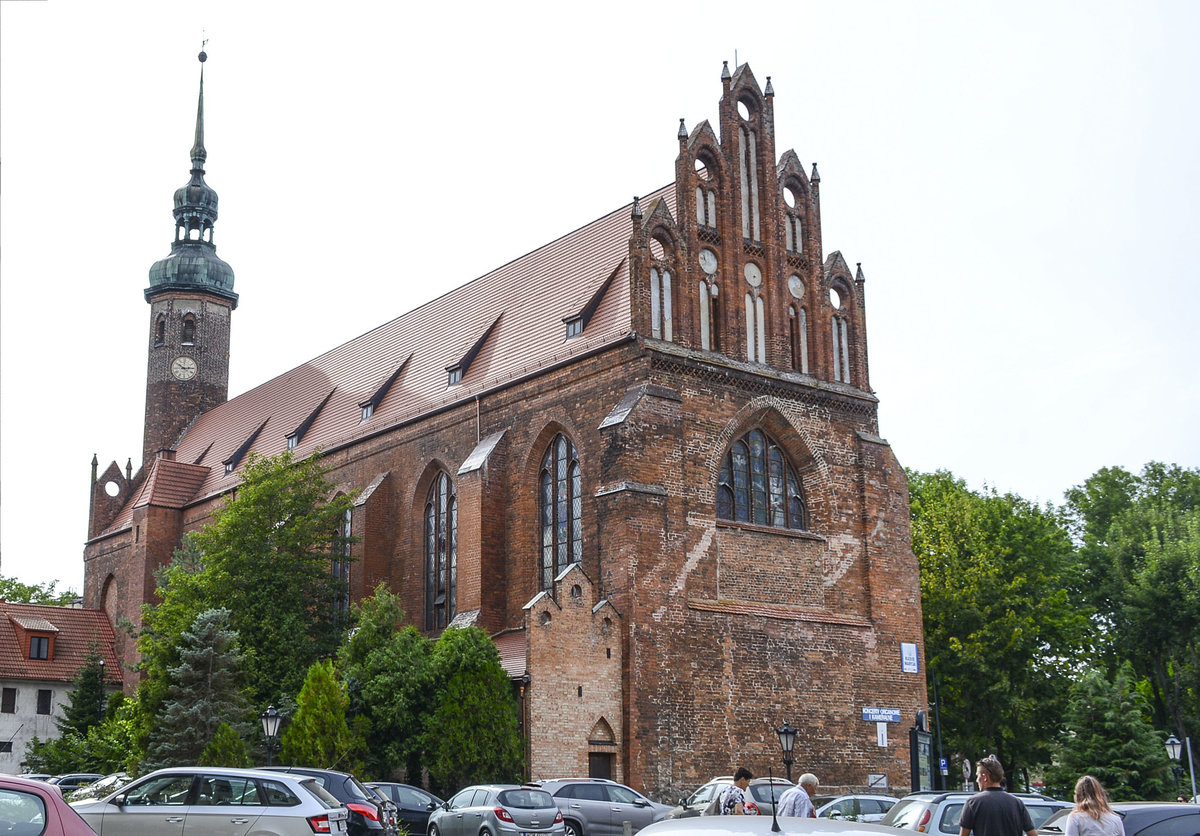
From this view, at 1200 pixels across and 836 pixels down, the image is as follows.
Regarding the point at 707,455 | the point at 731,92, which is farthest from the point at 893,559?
the point at 731,92

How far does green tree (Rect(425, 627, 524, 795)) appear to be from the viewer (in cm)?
2736

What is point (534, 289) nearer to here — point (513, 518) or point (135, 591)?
point (513, 518)

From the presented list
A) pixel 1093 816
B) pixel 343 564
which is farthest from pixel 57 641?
pixel 1093 816

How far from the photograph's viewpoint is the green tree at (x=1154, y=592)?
44438 millimetres

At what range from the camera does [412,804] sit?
81.4ft

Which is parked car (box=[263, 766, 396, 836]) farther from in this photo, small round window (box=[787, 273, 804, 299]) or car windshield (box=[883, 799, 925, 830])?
small round window (box=[787, 273, 804, 299])

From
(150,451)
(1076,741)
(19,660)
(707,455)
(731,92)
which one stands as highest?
(731,92)

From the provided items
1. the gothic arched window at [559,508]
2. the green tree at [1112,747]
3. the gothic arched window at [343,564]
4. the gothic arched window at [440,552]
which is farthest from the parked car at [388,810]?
the green tree at [1112,747]

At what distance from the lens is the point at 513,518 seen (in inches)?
1319

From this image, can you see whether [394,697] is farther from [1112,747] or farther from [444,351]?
[1112,747]

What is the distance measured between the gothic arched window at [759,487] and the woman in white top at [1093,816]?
20214 millimetres

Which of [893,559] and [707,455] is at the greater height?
[707,455]

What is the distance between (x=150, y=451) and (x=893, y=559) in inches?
1453

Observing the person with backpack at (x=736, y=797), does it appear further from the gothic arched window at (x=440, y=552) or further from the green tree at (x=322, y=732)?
the gothic arched window at (x=440, y=552)
